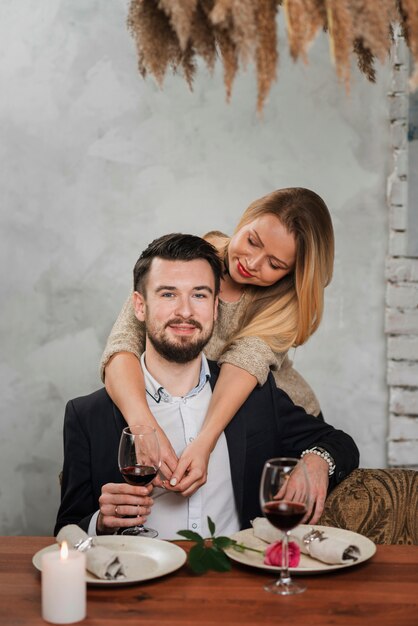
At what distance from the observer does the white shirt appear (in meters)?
2.06

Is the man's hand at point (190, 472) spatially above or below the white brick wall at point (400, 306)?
below

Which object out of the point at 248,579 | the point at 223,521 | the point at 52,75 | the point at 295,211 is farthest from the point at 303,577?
the point at 52,75

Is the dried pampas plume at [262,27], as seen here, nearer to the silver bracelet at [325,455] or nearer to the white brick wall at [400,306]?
the silver bracelet at [325,455]

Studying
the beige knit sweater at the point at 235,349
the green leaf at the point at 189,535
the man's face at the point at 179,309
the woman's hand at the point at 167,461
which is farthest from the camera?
the beige knit sweater at the point at 235,349

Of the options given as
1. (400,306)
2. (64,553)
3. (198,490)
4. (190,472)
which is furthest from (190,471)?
(400,306)

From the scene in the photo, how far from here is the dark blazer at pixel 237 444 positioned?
214 centimetres

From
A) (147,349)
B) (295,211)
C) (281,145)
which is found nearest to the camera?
(147,349)

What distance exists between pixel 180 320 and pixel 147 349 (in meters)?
0.17

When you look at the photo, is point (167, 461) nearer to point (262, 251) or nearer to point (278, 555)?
point (278, 555)

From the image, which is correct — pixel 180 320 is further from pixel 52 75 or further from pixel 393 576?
pixel 52 75

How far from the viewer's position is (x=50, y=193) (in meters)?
3.38

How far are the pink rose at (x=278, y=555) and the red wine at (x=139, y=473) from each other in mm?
300

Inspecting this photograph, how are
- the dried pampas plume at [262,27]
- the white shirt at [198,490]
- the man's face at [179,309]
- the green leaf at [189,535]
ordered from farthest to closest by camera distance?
1. the man's face at [179,309]
2. the white shirt at [198,490]
3. the green leaf at [189,535]
4. the dried pampas plume at [262,27]

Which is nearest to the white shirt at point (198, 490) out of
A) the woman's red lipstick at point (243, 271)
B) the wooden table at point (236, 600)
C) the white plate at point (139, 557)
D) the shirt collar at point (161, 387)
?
the shirt collar at point (161, 387)
